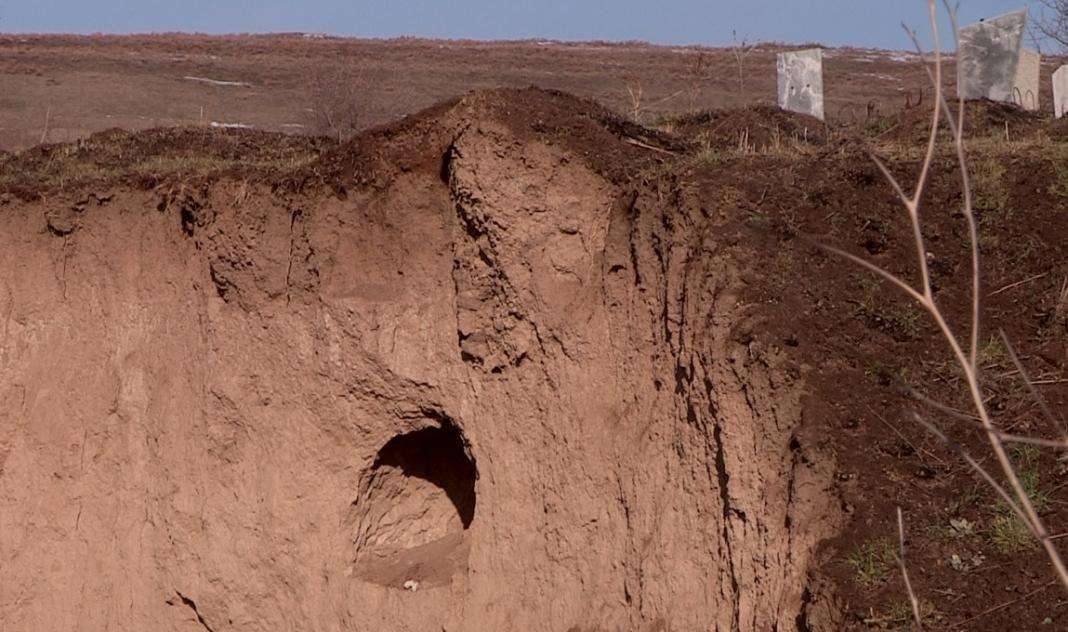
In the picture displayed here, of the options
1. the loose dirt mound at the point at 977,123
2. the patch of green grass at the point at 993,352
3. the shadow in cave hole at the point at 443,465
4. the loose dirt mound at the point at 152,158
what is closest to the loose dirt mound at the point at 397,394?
the shadow in cave hole at the point at 443,465

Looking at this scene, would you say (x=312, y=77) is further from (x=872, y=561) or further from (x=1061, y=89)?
(x=872, y=561)

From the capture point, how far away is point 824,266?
6.76 metres

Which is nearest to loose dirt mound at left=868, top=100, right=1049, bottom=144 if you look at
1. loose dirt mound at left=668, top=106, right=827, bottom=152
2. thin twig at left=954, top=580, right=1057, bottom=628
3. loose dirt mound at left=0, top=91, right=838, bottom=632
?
loose dirt mound at left=668, top=106, right=827, bottom=152

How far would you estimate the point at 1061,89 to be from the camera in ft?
46.5

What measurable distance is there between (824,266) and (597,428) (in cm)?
183

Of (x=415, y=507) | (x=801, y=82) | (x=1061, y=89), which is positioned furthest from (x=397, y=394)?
(x=1061, y=89)

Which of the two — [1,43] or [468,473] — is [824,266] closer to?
[468,473]

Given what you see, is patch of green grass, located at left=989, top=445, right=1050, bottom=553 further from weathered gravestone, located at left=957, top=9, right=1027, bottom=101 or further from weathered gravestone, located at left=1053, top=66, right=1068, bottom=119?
weathered gravestone, located at left=1053, top=66, right=1068, bottom=119

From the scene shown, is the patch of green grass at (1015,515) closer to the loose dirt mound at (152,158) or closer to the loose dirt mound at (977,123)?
the loose dirt mound at (977,123)

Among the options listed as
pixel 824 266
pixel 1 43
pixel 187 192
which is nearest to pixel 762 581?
pixel 824 266

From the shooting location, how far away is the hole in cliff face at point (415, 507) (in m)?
8.95

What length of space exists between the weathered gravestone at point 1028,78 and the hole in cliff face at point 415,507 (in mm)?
8720

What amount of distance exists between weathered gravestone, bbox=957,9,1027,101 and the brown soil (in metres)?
4.19

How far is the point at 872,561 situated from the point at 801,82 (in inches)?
398
